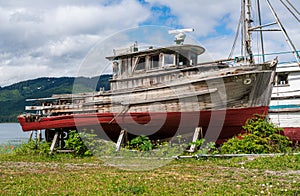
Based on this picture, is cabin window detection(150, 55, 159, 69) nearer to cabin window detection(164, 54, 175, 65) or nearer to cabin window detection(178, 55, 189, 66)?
cabin window detection(164, 54, 175, 65)

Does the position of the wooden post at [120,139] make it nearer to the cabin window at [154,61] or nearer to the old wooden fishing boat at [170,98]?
the old wooden fishing boat at [170,98]

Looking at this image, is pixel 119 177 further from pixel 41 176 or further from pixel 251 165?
pixel 251 165

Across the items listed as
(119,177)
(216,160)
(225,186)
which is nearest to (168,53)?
(216,160)

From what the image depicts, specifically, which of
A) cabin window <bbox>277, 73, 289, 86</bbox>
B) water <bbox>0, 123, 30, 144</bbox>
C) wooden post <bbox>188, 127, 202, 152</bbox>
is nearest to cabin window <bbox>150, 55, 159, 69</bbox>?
wooden post <bbox>188, 127, 202, 152</bbox>

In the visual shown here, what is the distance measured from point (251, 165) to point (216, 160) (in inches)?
77.0

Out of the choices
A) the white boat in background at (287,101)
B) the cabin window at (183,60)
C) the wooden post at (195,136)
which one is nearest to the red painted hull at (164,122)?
the wooden post at (195,136)

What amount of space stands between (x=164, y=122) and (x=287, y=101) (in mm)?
8626

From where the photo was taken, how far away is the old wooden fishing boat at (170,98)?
684 inches

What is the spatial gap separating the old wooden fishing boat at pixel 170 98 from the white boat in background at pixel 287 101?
296cm

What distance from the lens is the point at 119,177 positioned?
10938 mm

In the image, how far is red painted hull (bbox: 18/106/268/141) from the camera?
57.7 feet

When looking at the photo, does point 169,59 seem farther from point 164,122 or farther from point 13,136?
point 13,136

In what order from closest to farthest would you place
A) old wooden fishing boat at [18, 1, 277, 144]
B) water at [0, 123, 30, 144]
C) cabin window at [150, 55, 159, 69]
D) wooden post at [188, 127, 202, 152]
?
wooden post at [188, 127, 202, 152] < old wooden fishing boat at [18, 1, 277, 144] < cabin window at [150, 55, 159, 69] < water at [0, 123, 30, 144]

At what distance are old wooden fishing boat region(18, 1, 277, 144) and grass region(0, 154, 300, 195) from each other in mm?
3794
